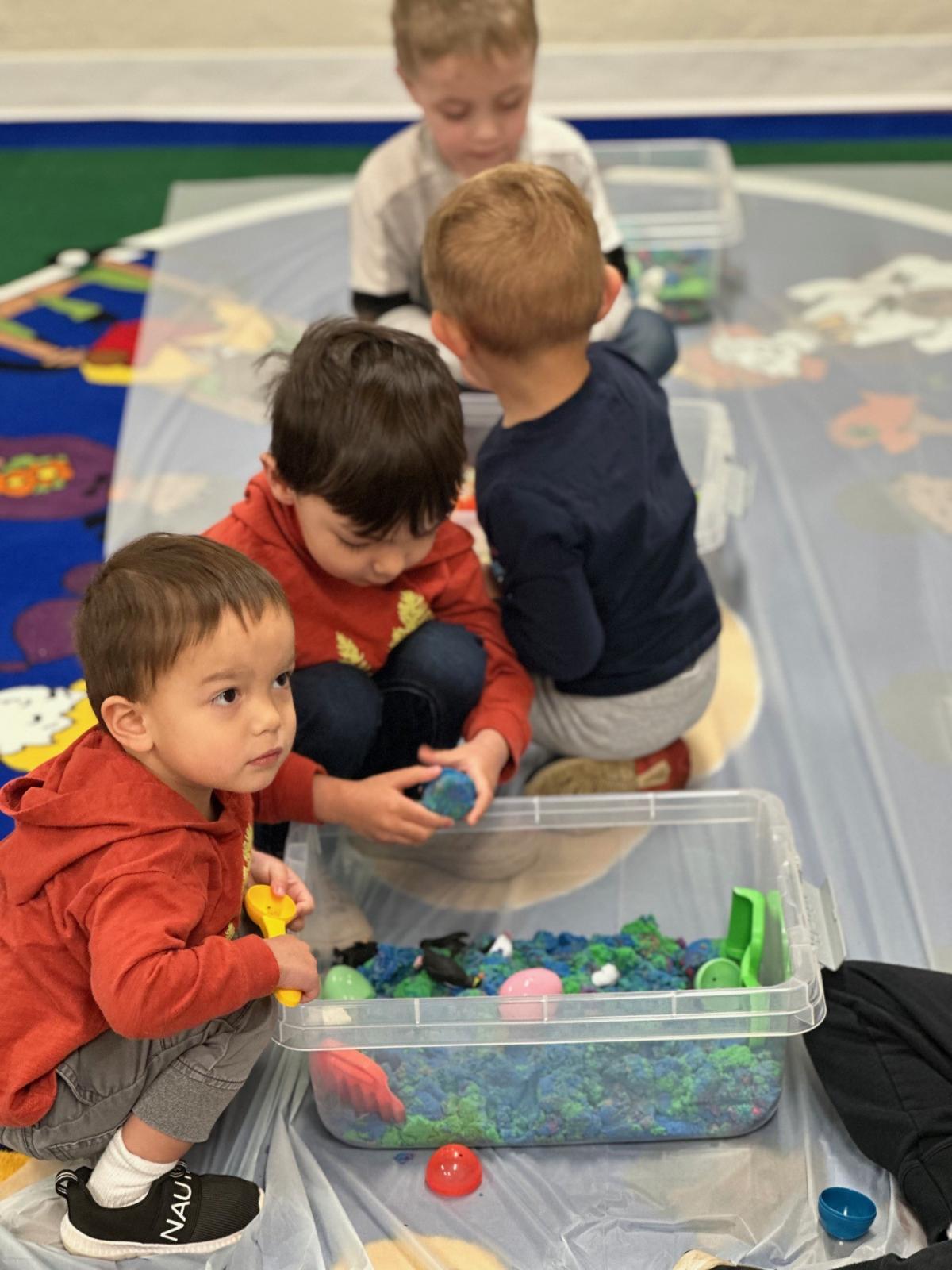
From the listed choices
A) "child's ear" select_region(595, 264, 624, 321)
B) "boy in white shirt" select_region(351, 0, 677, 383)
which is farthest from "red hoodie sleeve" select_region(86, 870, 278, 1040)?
"boy in white shirt" select_region(351, 0, 677, 383)

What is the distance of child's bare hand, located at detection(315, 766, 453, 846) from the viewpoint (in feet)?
3.94

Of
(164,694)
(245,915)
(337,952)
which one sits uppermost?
(164,694)

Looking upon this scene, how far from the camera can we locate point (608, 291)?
50.1 inches

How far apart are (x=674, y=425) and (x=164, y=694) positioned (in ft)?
3.15

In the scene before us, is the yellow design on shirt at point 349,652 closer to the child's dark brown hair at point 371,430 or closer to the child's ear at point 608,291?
the child's dark brown hair at point 371,430

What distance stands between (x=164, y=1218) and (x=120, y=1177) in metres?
0.04

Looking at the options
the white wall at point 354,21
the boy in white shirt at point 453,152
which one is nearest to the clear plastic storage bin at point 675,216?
the boy in white shirt at point 453,152

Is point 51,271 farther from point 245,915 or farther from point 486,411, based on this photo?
point 245,915

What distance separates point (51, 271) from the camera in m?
2.26

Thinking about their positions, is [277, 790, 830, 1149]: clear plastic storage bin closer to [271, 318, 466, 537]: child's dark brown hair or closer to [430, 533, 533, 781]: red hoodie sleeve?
[430, 533, 533, 781]: red hoodie sleeve

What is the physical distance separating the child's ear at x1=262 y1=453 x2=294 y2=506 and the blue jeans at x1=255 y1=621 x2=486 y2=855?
0.49ft

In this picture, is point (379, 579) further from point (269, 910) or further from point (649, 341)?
point (649, 341)

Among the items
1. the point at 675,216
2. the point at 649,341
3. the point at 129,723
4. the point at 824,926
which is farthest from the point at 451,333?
the point at 675,216

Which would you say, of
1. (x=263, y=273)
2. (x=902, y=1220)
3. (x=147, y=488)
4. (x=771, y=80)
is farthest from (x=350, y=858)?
(x=771, y=80)
